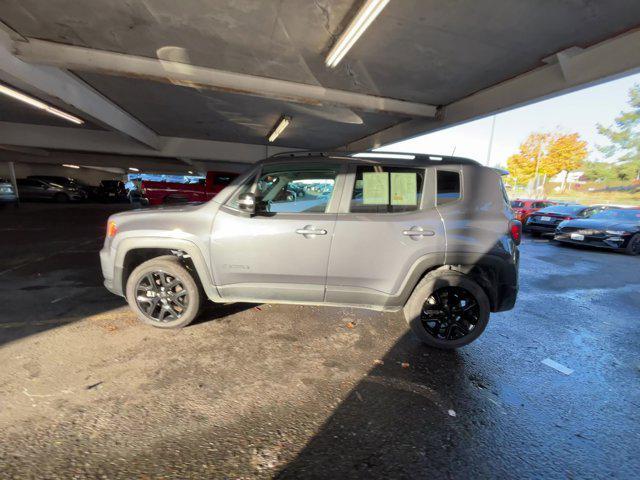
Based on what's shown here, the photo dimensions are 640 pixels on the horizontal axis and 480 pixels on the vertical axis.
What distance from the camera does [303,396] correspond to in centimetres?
246

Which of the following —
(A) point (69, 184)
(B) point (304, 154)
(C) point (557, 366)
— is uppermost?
(B) point (304, 154)

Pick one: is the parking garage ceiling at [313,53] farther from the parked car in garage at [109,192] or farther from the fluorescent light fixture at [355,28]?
the parked car in garage at [109,192]

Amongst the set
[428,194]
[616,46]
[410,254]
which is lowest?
[410,254]

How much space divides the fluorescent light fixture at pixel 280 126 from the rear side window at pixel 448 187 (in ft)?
27.1

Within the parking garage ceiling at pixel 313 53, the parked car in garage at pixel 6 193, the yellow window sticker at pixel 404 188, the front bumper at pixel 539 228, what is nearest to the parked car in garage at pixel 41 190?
the parked car in garage at pixel 6 193

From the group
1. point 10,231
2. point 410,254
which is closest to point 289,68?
point 410,254

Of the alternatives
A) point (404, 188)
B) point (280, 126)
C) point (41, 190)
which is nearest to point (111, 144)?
point (280, 126)

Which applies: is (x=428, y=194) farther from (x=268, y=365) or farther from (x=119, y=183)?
(x=119, y=183)

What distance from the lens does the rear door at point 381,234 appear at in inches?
121

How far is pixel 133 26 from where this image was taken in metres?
4.99

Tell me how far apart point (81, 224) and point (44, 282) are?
783 centimetres

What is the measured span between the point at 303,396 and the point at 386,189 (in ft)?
6.86

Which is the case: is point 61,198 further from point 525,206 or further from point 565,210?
point 565,210

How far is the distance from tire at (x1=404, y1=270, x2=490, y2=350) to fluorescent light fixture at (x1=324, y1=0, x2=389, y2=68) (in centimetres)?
334
